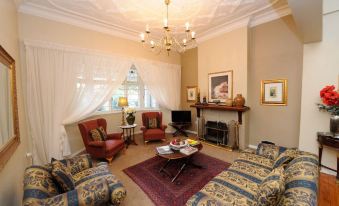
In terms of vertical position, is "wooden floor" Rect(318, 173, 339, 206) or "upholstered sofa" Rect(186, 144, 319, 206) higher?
"upholstered sofa" Rect(186, 144, 319, 206)

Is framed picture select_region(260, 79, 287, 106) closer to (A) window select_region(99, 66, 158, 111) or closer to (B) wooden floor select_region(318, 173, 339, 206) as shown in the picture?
(B) wooden floor select_region(318, 173, 339, 206)

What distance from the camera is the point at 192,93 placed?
5.63 metres

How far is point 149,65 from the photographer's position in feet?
16.3

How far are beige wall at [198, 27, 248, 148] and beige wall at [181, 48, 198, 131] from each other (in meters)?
0.50

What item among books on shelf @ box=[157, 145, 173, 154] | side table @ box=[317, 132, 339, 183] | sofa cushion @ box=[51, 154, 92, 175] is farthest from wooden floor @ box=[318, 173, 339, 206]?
sofa cushion @ box=[51, 154, 92, 175]

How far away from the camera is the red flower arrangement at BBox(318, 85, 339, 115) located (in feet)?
7.80

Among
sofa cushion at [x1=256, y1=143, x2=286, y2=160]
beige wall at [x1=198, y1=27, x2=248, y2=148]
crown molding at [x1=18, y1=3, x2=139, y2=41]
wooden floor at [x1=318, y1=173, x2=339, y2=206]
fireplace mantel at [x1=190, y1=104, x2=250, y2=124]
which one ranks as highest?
crown molding at [x1=18, y1=3, x2=139, y2=41]

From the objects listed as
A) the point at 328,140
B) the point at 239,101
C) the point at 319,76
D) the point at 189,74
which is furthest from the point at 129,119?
the point at 319,76

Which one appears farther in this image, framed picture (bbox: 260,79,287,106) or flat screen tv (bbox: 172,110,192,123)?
flat screen tv (bbox: 172,110,192,123)

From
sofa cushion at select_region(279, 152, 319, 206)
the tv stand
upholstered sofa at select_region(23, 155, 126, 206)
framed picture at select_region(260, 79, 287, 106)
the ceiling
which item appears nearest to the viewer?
sofa cushion at select_region(279, 152, 319, 206)

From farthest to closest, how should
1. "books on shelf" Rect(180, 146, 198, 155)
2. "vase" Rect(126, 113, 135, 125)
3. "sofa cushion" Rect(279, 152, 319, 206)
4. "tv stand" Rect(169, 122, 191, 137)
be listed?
"tv stand" Rect(169, 122, 191, 137), "vase" Rect(126, 113, 135, 125), "books on shelf" Rect(180, 146, 198, 155), "sofa cushion" Rect(279, 152, 319, 206)

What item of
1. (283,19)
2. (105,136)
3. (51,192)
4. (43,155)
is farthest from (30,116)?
(283,19)

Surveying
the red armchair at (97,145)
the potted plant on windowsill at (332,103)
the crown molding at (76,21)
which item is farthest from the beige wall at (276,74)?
the red armchair at (97,145)

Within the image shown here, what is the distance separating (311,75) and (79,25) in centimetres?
526
